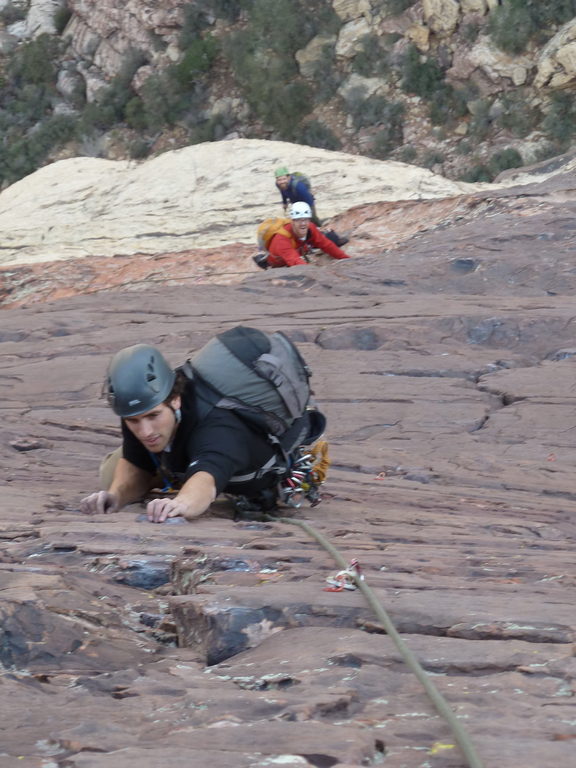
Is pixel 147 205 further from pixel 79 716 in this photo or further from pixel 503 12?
pixel 503 12

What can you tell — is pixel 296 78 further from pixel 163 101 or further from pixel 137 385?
pixel 137 385

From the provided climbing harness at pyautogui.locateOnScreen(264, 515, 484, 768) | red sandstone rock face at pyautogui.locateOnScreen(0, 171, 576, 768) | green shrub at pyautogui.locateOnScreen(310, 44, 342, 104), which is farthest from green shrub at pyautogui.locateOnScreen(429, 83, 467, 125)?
climbing harness at pyautogui.locateOnScreen(264, 515, 484, 768)

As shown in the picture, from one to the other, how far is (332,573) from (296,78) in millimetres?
40348

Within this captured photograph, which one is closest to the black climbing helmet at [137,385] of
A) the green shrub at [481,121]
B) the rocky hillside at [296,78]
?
the rocky hillside at [296,78]

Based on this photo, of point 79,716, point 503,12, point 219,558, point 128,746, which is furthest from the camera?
point 503,12

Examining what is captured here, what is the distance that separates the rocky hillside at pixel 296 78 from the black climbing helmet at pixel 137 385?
3129 cm

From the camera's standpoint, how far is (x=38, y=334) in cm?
1102

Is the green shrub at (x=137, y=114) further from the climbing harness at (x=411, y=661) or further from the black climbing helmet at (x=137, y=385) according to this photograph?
the climbing harness at (x=411, y=661)

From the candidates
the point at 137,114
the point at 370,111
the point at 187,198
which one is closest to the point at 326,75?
the point at 370,111

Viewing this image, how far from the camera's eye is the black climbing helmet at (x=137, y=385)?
4.61 metres

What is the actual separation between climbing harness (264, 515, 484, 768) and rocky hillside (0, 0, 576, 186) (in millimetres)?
32226

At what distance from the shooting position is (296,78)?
42031mm

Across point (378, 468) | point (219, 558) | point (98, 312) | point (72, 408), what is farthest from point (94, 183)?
point (219, 558)

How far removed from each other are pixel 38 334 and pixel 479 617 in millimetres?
8564
